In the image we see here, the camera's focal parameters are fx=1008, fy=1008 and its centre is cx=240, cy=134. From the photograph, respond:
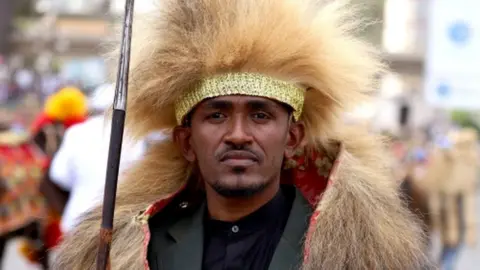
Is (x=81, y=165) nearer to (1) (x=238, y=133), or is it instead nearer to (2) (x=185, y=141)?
(2) (x=185, y=141)

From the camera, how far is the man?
2.75 meters

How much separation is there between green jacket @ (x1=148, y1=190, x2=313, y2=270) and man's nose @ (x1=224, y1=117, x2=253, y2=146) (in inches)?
10.8

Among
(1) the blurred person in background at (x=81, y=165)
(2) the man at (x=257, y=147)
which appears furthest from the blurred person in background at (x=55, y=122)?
(2) the man at (x=257, y=147)

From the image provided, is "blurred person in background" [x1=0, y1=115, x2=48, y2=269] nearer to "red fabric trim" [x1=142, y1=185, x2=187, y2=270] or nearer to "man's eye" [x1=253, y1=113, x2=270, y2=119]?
"red fabric trim" [x1=142, y1=185, x2=187, y2=270]

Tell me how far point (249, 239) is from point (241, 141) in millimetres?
331

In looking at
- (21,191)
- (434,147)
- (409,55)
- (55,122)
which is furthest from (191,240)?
(409,55)

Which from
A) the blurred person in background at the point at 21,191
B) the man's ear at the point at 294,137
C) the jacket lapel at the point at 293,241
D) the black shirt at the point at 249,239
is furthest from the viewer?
the blurred person in background at the point at 21,191

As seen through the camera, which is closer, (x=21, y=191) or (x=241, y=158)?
(x=241, y=158)

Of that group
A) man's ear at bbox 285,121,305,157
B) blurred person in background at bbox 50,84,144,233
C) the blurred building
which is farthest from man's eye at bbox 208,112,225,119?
the blurred building

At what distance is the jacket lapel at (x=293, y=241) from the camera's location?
2.75 metres

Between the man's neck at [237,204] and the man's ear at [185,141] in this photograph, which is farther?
the man's ear at [185,141]

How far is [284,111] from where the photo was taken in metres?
2.87

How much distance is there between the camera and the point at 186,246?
294 centimetres

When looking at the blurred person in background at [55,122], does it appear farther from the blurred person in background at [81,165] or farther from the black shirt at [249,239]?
the black shirt at [249,239]
